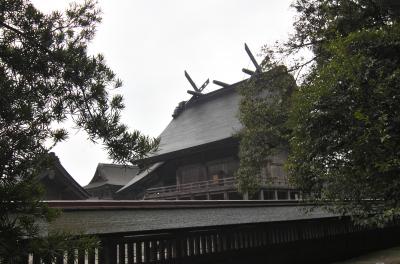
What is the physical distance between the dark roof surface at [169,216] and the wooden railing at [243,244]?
0.29m

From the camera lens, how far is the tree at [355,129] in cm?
704

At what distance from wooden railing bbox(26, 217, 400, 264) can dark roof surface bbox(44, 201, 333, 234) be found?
295mm

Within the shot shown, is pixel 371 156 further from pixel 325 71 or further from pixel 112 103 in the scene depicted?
pixel 112 103

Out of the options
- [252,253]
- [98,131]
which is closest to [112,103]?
[98,131]

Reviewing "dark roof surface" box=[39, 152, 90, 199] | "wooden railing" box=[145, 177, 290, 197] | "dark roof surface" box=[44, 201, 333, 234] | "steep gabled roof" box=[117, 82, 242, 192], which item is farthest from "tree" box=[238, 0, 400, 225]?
"steep gabled roof" box=[117, 82, 242, 192]

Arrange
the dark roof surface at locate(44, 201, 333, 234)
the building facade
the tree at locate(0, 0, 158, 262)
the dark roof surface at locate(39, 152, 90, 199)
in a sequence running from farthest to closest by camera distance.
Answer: the building facade < the dark roof surface at locate(39, 152, 90, 199) < the dark roof surface at locate(44, 201, 333, 234) < the tree at locate(0, 0, 158, 262)

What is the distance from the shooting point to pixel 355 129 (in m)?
7.42

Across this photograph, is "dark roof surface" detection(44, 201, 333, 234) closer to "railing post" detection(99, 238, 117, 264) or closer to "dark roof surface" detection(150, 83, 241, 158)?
"railing post" detection(99, 238, 117, 264)

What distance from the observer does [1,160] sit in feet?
8.43

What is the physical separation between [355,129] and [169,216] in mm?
4052

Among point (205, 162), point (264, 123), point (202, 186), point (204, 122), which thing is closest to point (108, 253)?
point (264, 123)

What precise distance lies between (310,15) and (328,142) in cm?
622

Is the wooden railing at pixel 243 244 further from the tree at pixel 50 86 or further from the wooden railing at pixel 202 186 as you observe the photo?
the wooden railing at pixel 202 186

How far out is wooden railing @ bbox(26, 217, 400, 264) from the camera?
24.5ft
